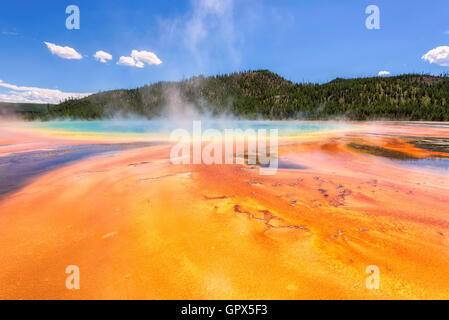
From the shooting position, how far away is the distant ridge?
245ft

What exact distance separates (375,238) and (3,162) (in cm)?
1250

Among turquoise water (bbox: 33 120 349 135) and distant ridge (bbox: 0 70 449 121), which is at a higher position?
distant ridge (bbox: 0 70 449 121)

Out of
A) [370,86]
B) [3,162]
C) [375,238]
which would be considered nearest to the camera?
[375,238]

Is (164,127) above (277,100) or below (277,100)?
below

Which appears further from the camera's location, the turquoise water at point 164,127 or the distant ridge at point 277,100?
the distant ridge at point 277,100

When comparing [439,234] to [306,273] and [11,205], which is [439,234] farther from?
[11,205]

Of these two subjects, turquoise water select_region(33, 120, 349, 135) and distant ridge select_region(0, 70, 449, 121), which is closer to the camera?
turquoise water select_region(33, 120, 349, 135)

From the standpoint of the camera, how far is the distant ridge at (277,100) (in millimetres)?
74781

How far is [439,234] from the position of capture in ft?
11.0

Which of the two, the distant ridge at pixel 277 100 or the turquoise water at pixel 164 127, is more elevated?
the distant ridge at pixel 277 100

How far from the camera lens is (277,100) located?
111 m

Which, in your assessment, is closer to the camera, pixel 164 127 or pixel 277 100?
pixel 164 127
